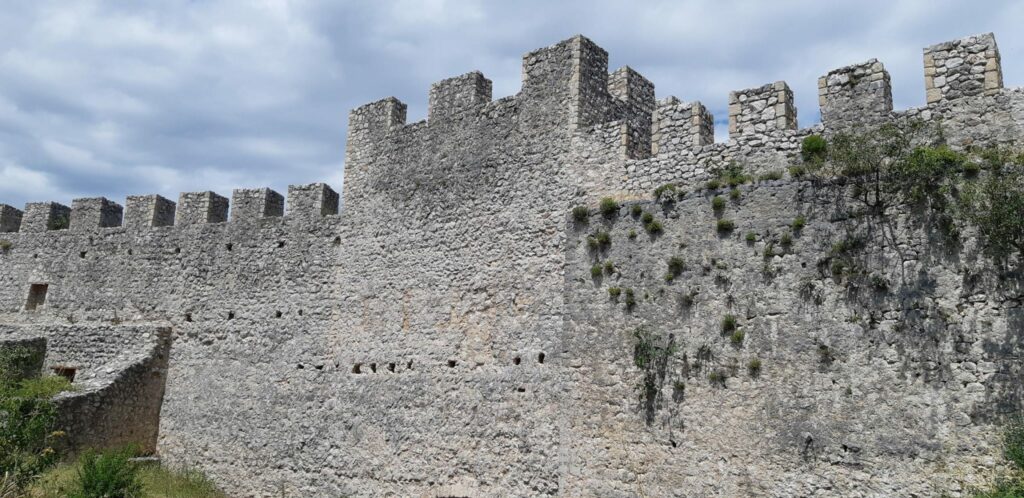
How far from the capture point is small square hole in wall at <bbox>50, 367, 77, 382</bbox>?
17109mm

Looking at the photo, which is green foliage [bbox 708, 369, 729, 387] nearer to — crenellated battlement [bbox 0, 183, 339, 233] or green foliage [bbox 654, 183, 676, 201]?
green foliage [bbox 654, 183, 676, 201]

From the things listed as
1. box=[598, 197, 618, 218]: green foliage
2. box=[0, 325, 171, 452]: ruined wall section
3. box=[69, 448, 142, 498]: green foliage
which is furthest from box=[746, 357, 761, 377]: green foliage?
box=[0, 325, 171, 452]: ruined wall section

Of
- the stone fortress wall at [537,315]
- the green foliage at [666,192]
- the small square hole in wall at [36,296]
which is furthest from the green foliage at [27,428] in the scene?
the green foliage at [666,192]

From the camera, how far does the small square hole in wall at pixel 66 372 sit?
17.1m

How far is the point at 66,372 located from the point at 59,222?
152 inches

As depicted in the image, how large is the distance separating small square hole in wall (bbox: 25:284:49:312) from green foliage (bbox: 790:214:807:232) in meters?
16.3

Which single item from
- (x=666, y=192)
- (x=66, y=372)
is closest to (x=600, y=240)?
(x=666, y=192)

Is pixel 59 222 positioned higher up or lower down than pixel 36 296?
higher up

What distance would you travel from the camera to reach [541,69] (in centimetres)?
1270

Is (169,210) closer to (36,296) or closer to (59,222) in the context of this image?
(59,222)

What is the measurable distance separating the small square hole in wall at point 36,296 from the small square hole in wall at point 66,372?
207cm

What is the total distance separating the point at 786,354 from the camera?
941 centimetres

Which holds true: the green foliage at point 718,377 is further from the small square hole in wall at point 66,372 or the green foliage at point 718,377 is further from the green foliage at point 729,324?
the small square hole in wall at point 66,372

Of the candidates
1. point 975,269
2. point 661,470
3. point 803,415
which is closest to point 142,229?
point 661,470
